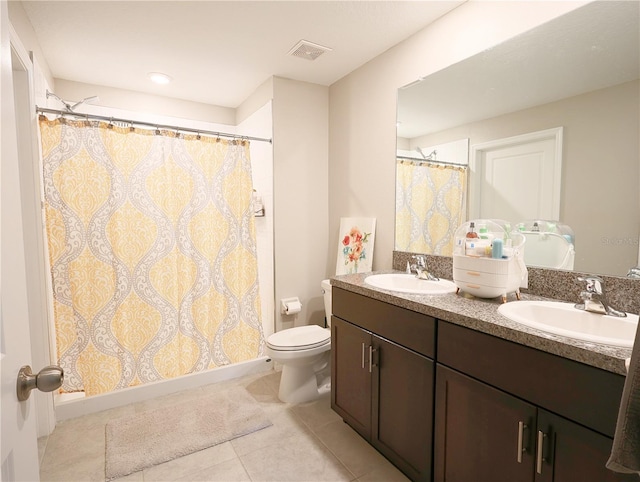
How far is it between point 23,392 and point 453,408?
4.31ft

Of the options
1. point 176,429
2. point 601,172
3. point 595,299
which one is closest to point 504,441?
point 595,299

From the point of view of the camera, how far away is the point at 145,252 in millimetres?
2188

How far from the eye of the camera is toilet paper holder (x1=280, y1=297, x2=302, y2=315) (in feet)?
8.81

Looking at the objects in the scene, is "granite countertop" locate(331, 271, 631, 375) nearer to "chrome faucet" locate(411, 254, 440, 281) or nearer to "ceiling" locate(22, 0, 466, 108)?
"chrome faucet" locate(411, 254, 440, 281)

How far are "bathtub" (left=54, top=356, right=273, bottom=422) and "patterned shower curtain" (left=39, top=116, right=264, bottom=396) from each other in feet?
0.18

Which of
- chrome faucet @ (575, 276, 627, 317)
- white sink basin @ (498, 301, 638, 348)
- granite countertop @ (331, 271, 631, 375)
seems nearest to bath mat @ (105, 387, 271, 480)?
granite countertop @ (331, 271, 631, 375)

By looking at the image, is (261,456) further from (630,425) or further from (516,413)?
(630,425)

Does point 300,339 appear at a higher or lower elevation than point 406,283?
lower

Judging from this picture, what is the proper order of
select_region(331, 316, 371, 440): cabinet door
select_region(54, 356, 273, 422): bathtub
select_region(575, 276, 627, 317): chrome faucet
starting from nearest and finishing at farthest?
select_region(575, 276, 627, 317): chrome faucet, select_region(331, 316, 371, 440): cabinet door, select_region(54, 356, 273, 422): bathtub

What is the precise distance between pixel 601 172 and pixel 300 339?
1867mm

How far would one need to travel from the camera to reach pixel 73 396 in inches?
85.4

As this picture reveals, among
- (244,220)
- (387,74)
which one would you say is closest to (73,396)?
(244,220)

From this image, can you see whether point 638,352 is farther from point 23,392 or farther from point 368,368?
point 368,368

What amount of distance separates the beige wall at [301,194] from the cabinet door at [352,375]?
34.5 inches
